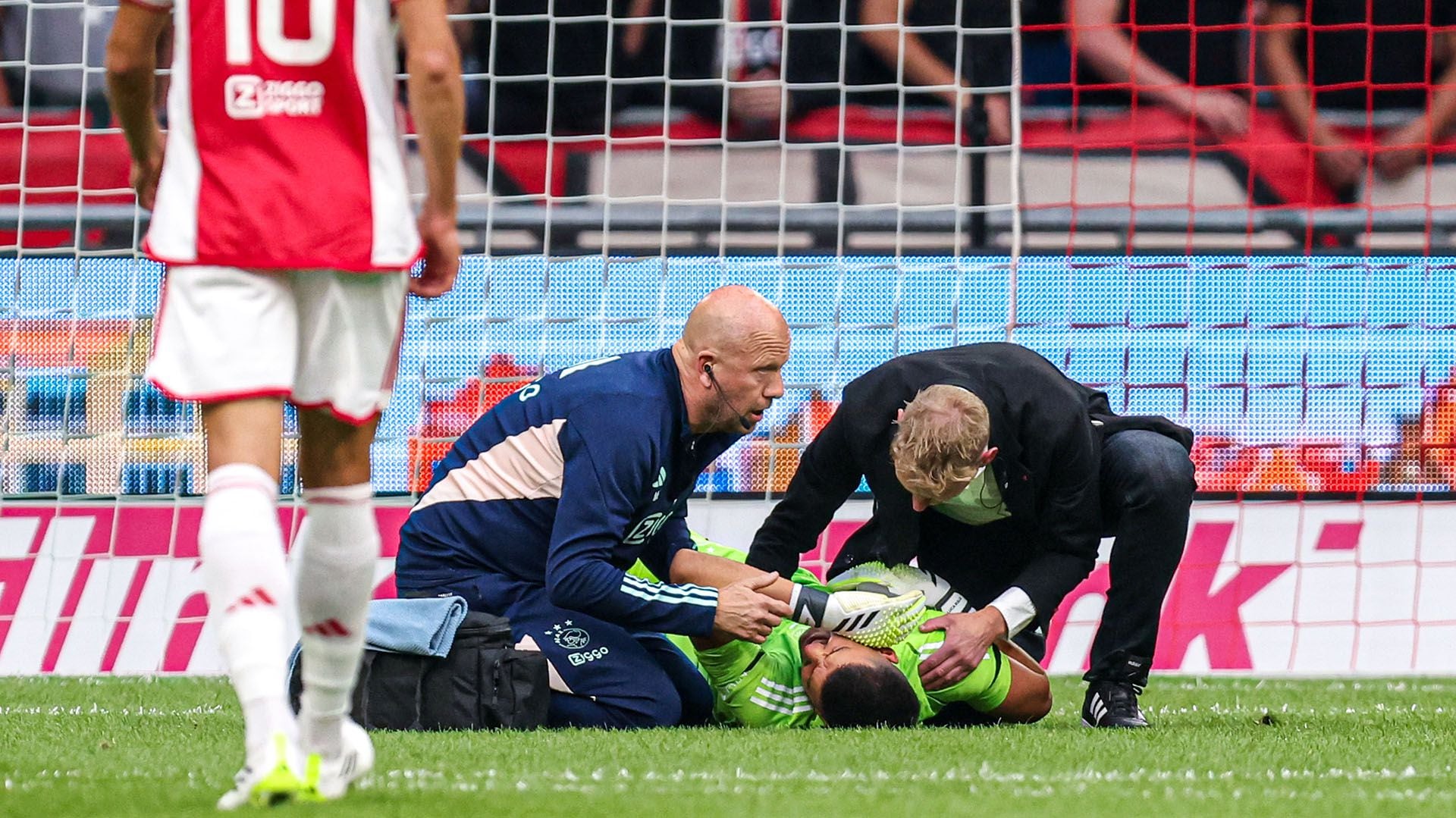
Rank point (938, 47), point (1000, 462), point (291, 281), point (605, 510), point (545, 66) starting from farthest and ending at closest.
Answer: point (938, 47) < point (545, 66) < point (1000, 462) < point (605, 510) < point (291, 281)

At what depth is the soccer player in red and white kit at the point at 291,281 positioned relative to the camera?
95.3 inches

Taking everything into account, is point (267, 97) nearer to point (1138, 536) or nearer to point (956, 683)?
point (956, 683)

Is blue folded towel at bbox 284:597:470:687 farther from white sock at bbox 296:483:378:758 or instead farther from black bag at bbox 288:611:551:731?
white sock at bbox 296:483:378:758

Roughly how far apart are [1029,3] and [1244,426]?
229cm

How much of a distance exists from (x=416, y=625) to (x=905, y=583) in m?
1.12

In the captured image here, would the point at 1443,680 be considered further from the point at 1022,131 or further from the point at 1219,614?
the point at 1022,131

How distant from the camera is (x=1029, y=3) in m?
8.35

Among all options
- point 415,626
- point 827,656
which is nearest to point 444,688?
point 415,626

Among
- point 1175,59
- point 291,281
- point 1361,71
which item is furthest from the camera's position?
point 1361,71

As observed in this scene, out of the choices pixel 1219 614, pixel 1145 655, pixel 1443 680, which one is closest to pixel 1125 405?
pixel 1219 614

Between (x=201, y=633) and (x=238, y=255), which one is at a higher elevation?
(x=238, y=255)

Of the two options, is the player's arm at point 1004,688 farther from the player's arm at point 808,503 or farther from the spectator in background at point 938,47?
the spectator in background at point 938,47

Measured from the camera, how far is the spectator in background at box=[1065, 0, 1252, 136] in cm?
850

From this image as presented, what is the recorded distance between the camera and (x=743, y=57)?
26.3ft
